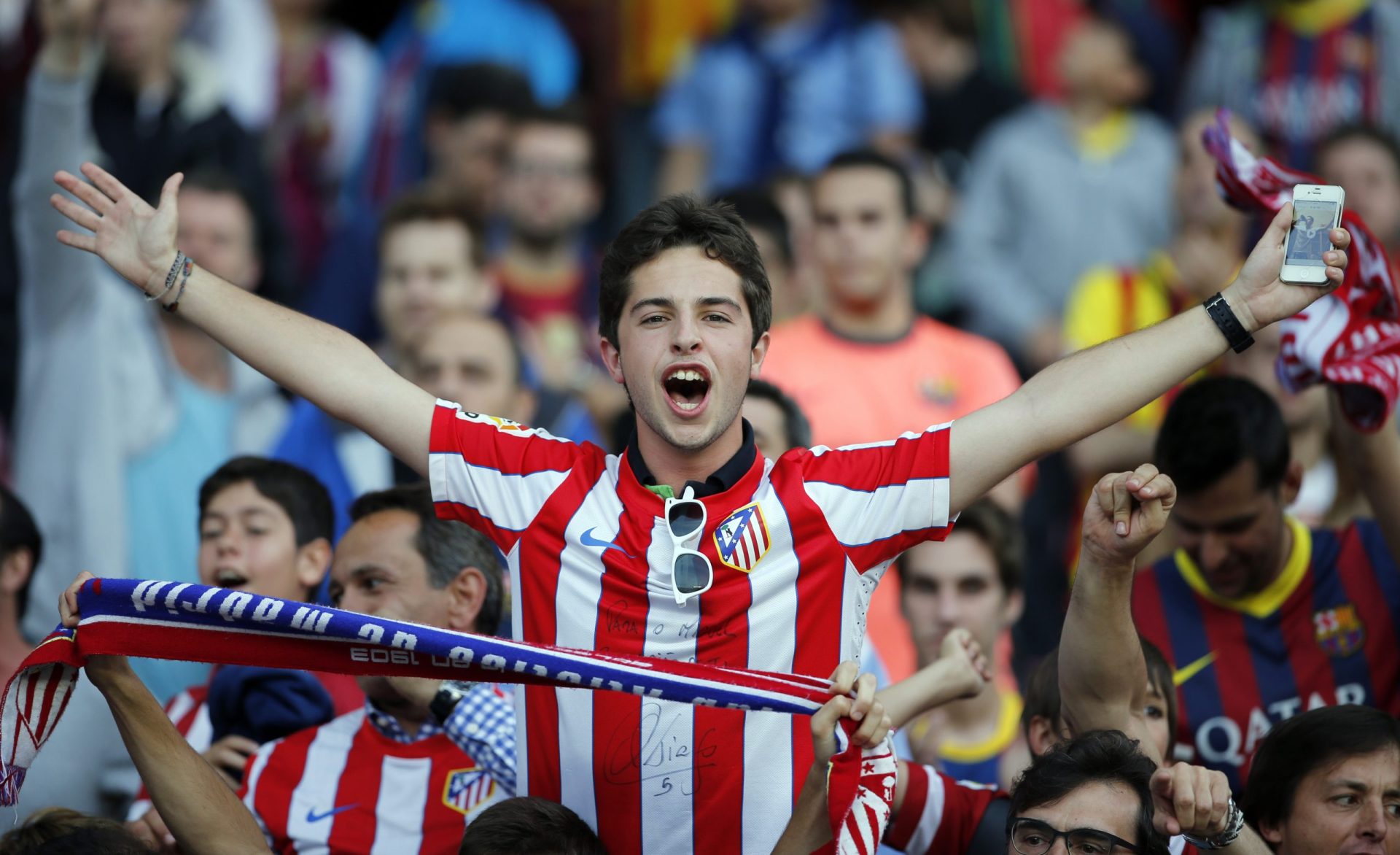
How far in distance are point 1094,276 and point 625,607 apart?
178 inches

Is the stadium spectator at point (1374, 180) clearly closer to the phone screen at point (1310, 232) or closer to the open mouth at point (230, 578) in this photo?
the phone screen at point (1310, 232)

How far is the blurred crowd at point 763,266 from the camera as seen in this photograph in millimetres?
5031

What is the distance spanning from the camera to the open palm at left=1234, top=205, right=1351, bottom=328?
3.74 m

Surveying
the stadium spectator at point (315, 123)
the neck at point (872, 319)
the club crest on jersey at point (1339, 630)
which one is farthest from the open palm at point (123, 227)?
the stadium spectator at point (315, 123)

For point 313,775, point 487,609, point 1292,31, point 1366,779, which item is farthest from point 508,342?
point 1292,31

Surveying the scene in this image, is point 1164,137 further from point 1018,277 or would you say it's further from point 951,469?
point 951,469

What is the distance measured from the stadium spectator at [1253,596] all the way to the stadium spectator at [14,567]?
11.2 feet

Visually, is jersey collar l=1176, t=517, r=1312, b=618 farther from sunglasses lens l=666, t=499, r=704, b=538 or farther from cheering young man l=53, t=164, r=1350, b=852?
sunglasses lens l=666, t=499, r=704, b=538

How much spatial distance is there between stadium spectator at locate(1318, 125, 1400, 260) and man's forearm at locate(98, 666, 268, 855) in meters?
5.49

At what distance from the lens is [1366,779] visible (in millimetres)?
4043

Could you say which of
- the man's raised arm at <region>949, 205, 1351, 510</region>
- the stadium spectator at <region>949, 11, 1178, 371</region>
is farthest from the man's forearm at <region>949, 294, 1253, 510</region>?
the stadium spectator at <region>949, 11, 1178, 371</region>

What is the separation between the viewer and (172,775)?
12.5 ft

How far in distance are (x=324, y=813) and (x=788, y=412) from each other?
1954mm

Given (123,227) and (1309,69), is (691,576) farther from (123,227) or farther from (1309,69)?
(1309,69)
